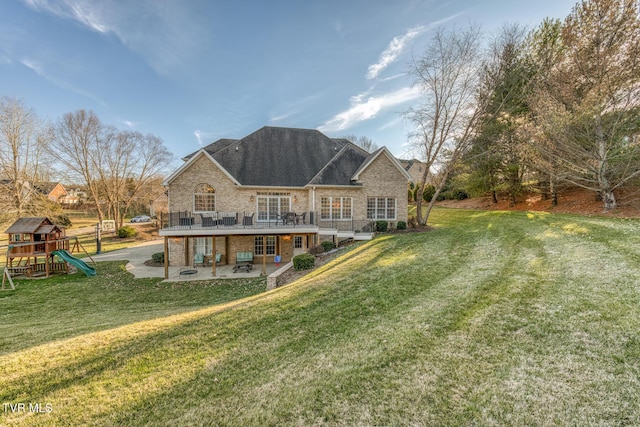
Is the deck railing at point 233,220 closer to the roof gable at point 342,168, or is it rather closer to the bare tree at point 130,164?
the roof gable at point 342,168

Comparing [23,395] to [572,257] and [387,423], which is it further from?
[572,257]

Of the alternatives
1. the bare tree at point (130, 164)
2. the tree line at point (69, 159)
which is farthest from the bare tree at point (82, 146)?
the bare tree at point (130, 164)

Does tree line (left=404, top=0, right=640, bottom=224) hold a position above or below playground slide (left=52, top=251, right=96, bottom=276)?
above

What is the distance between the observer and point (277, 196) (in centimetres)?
1659

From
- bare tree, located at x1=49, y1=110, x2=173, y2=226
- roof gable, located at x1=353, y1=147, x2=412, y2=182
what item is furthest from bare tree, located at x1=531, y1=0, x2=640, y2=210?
bare tree, located at x1=49, y1=110, x2=173, y2=226

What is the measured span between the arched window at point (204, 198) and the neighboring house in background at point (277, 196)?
0.06 meters

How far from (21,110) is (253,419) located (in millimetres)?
33591

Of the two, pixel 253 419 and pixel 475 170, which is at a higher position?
pixel 475 170

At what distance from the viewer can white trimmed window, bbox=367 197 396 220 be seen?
1745 centimetres

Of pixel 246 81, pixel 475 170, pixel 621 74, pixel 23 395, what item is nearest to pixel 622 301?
pixel 23 395

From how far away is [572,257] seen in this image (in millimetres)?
7285

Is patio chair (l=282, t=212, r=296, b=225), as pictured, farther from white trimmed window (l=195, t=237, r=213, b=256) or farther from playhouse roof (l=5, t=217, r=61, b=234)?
playhouse roof (l=5, t=217, r=61, b=234)

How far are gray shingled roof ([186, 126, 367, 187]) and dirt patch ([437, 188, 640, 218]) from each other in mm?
14260

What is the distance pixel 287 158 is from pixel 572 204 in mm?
20747
